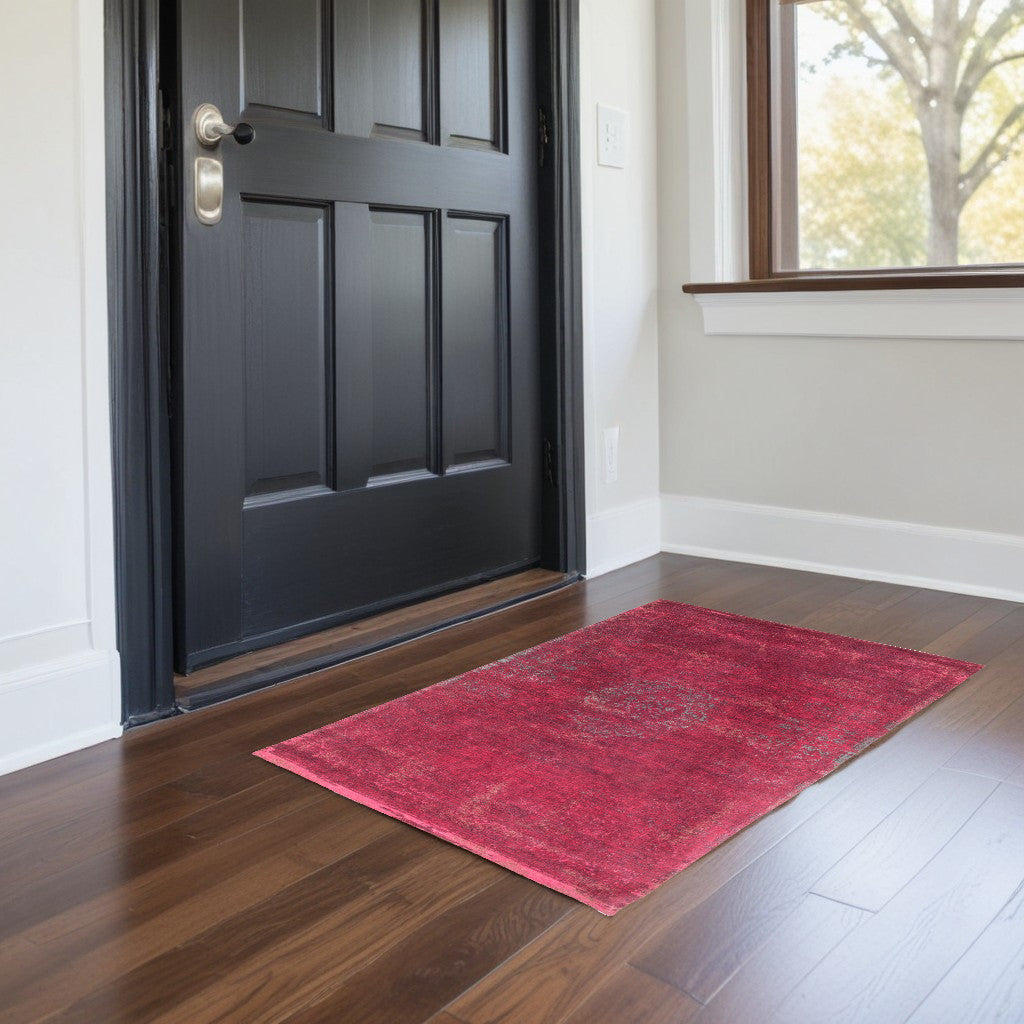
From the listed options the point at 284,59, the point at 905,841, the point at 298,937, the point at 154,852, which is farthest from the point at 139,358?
the point at 905,841

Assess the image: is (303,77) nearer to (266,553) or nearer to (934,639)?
(266,553)

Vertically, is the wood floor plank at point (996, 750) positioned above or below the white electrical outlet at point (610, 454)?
below

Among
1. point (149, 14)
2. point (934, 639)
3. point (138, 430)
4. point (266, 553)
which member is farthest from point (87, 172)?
point (934, 639)

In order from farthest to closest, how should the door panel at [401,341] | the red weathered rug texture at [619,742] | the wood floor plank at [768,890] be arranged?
1. the door panel at [401,341]
2. the red weathered rug texture at [619,742]
3. the wood floor plank at [768,890]

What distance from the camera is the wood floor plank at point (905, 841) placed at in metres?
1.50

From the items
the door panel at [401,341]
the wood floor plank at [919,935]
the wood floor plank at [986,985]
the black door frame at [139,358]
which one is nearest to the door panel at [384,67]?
the door panel at [401,341]

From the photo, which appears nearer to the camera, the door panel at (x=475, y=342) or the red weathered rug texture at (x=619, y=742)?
the red weathered rug texture at (x=619, y=742)

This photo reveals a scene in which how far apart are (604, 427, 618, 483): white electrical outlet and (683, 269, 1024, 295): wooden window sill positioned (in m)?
0.43

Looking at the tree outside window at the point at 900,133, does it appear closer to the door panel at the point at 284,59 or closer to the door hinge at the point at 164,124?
Result: the door panel at the point at 284,59

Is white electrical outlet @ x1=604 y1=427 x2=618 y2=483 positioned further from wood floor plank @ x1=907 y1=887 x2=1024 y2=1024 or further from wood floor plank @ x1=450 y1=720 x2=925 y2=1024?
wood floor plank @ x1=907 y1=887 x2=1024 y2=1024

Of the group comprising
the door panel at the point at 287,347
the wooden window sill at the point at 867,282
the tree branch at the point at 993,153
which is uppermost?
the tree branch at the point at 993,153

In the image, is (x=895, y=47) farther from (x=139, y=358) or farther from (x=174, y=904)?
(x=174, y=904)

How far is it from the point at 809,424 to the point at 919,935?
1.89 meters

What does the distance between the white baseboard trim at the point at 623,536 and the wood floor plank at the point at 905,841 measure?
1.38m
